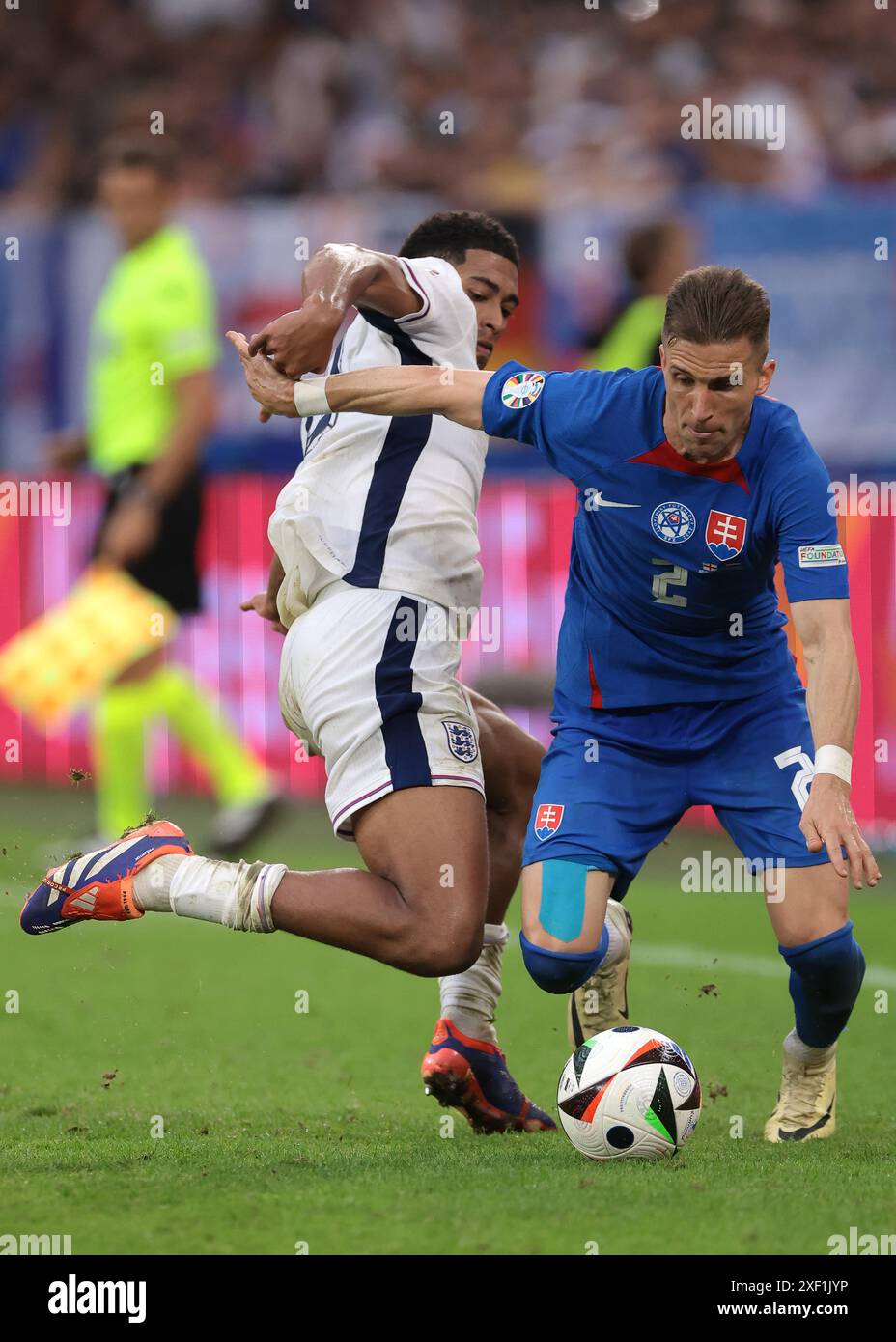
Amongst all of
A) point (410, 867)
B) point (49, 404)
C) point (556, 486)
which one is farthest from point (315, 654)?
point (49, 404)

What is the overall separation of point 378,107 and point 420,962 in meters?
12.3

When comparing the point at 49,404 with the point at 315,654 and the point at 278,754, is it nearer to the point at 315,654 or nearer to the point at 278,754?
the point at 278,754

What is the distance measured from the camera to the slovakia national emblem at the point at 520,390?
4.61m

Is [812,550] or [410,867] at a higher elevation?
[812,550]

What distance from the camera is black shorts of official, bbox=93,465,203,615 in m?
10.0

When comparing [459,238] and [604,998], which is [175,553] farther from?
[604,998]

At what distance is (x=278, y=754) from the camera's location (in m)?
11.2

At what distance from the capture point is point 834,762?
4.11 metres

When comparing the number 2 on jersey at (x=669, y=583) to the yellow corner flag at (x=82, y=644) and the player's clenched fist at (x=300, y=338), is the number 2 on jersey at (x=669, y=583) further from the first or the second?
the yellow corner flag at (x=82, y=644)

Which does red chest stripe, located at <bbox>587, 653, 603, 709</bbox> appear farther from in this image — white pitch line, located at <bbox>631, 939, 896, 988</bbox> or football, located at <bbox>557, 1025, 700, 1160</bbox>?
white pitch line, located at <bbox>631, 939, 896, 988</bbox>

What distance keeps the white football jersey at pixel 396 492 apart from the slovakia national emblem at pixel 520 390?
1.08ft

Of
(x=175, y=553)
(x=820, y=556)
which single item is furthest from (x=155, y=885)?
(x=175, y=553)

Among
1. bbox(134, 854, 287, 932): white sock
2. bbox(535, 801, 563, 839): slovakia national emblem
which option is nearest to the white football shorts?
bbox(535, 801, 563, 839): slovakia national emblem

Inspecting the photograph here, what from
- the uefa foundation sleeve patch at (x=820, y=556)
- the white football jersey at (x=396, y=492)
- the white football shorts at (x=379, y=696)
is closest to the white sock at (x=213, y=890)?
the white football shorts at (x=379, y=696)
